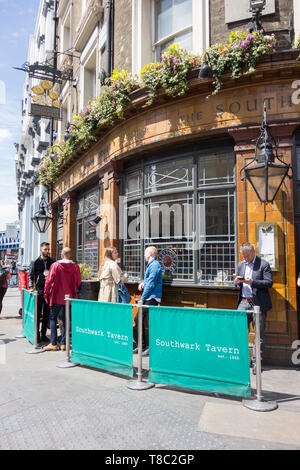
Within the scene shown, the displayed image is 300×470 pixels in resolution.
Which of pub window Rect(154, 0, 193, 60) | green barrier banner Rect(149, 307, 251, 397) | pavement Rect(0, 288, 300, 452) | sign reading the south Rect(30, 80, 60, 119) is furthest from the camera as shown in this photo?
sign reading the south Rect(30, 80, 60, 119)

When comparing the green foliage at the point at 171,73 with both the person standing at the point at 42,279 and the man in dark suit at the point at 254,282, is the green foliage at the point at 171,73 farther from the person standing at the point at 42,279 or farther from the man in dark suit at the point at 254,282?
the person standing at the point at 42,279

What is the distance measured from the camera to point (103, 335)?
512cm

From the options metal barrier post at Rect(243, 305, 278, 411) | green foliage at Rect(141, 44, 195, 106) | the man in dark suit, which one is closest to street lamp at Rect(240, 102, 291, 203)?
the man in dark suit

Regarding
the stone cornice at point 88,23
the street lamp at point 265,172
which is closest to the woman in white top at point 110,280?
the street lamp at point 265,172

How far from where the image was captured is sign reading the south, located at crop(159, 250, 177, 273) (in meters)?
7.36

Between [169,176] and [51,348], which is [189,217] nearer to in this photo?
[169,176]

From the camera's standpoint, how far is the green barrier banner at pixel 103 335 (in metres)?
4.86

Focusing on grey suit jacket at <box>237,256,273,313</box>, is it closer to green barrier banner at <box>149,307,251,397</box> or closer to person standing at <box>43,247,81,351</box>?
green barrier banner at <box>149,307,251,397</box>

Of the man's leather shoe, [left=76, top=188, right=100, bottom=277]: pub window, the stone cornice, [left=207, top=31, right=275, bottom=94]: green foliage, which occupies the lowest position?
the man's leather shoe

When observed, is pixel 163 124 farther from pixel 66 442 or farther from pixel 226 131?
pixel 66 442

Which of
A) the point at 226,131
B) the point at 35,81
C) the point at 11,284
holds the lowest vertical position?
the point at 11,284

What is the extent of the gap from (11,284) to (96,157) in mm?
16793

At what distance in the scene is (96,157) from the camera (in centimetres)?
1013

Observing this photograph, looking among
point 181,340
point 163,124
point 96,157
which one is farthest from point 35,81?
point 181,340
